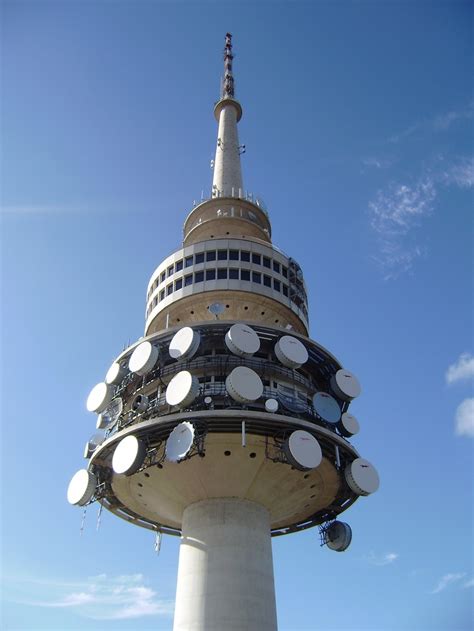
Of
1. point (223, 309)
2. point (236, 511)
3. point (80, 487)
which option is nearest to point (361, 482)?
point (236, 511)

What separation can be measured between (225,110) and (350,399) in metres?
33.6

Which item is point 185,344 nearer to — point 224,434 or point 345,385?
point 224,434

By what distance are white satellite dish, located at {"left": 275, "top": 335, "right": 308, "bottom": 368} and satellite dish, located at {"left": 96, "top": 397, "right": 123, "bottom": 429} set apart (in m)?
9.57

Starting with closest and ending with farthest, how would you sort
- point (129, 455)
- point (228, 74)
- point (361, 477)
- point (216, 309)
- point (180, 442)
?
point (180, 442), point (129, 455), point (361, 477), point (216, 309), point (228, 74)

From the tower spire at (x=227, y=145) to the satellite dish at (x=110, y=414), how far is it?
1974 centimetres

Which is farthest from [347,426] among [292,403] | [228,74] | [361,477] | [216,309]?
[228,74]

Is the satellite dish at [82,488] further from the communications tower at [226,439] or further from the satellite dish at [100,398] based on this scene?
the satellite dish at [100,398]

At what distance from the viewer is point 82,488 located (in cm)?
3062

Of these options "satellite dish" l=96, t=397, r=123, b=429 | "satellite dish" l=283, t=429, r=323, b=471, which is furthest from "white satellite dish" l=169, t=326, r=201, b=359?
"satellite dish" l=283, t=429, r=323, b=471

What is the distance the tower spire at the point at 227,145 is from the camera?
4644 cm

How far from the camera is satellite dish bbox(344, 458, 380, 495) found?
96.5ft

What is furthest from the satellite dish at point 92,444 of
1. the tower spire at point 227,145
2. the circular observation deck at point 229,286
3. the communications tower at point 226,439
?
the tower spire at point 227,145

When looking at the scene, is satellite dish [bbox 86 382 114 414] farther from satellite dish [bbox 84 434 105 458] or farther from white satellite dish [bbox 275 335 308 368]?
white satellite dish [bbox 275 335 308 368]

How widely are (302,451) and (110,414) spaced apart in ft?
38.6
